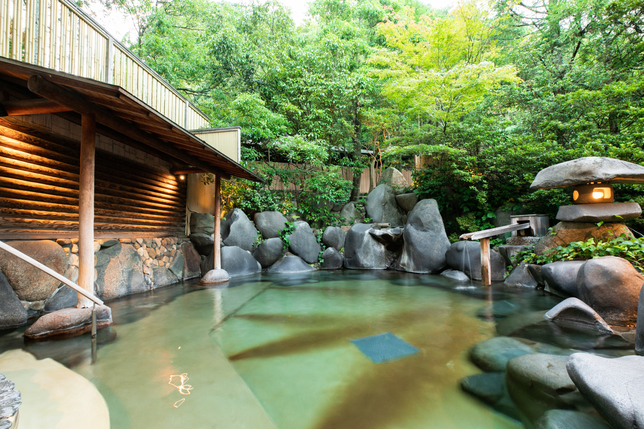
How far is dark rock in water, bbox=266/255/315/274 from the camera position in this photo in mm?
10055

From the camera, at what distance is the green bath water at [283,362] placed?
2266 millimetres

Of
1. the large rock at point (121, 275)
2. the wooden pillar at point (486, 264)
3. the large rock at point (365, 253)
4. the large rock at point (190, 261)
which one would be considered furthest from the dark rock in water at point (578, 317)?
the large rock at point (190, 261)

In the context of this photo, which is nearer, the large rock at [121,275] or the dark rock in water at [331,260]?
the large rock at [121,275]

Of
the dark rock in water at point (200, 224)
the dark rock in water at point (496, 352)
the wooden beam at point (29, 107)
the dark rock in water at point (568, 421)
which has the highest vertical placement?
the wooden beam at point (29, 107)

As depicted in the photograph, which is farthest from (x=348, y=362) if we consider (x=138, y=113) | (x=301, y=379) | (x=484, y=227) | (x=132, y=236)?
(x=484, y=227)

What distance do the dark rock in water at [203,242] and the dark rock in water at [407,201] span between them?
27.3 ft

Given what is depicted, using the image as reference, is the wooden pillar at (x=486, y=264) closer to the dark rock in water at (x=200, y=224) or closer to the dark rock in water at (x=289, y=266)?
the dark rock in water at (x=289, y=266)

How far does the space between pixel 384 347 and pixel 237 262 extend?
6.66 m

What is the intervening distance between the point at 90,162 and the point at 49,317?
219 cm

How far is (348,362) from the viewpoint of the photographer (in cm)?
317

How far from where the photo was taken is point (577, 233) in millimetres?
6117

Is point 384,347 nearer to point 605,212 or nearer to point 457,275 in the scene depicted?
point 605,212

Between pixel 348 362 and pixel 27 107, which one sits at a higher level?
pixel 27 107

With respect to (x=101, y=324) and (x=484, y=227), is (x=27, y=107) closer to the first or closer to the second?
(x=101, y=324)
